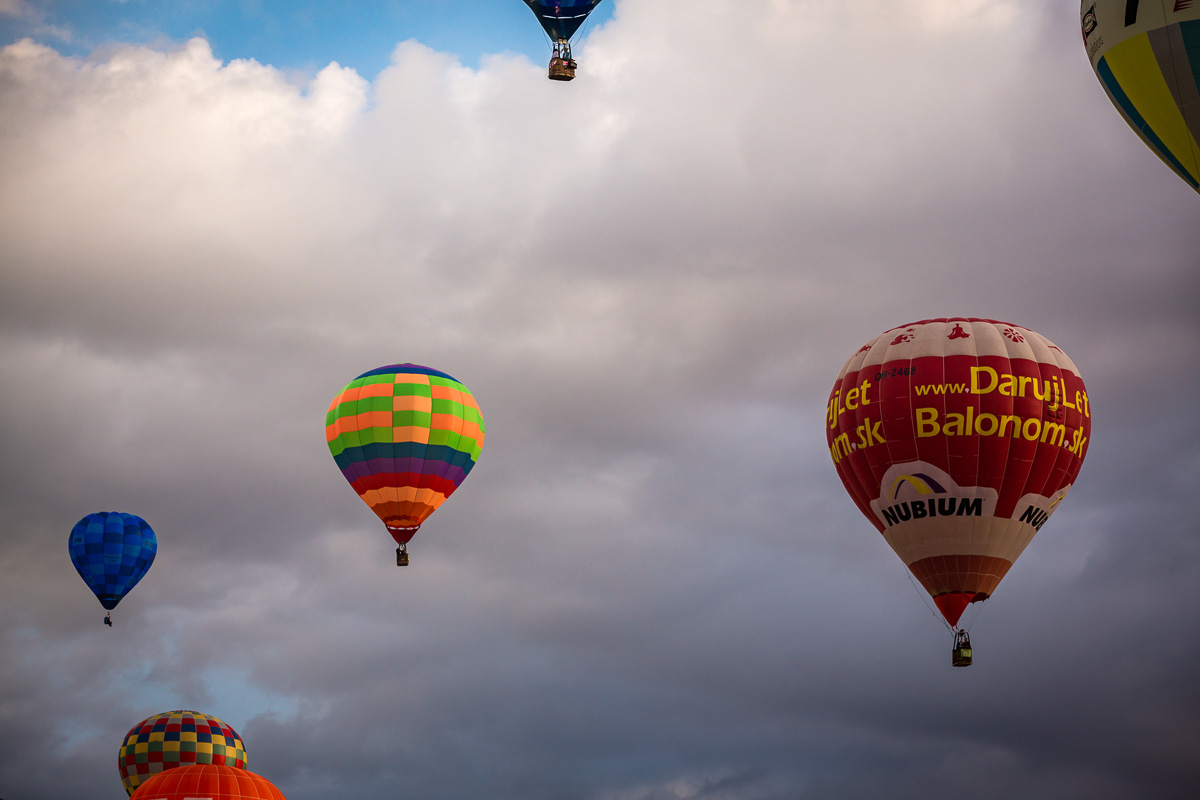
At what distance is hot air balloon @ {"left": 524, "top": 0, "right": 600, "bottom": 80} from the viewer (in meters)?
36.4

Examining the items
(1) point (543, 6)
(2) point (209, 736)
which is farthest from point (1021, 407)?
(2) point (209, 736)

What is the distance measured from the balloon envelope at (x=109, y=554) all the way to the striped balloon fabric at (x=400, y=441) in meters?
17.0

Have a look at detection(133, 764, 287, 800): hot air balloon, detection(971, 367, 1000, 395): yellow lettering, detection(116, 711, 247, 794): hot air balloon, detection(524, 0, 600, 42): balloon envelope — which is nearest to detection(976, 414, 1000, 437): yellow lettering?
detection(971, 367, 1000, 395): yellow lettering

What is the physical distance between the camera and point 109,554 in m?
57.7

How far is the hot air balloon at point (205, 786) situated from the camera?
40562 mm

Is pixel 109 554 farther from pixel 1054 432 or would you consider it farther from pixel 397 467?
pixel 1054 432

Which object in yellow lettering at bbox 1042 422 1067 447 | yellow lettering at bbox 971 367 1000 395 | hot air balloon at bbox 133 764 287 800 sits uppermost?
yellow lettering at bbox 971 367 1000 395

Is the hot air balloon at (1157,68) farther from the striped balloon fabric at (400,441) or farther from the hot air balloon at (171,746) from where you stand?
the hot air balloon at (171,746)

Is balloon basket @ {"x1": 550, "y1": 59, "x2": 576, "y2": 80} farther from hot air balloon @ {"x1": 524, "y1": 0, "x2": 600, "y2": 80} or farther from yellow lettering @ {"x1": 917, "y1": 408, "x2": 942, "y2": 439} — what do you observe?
yellow lettering @ {"x1": 917, "y1": 408, "x2": 942, "y2": 439}

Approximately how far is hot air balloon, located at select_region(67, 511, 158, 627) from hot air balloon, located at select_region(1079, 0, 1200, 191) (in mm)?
41596

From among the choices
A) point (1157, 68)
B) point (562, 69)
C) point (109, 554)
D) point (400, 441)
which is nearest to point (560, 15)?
point (562, 69)

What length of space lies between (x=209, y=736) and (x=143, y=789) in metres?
14.9

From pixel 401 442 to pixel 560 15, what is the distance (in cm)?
1330

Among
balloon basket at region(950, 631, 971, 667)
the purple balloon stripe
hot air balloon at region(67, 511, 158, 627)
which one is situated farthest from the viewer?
hot air balloon at region(67, 511, 158, 627)
